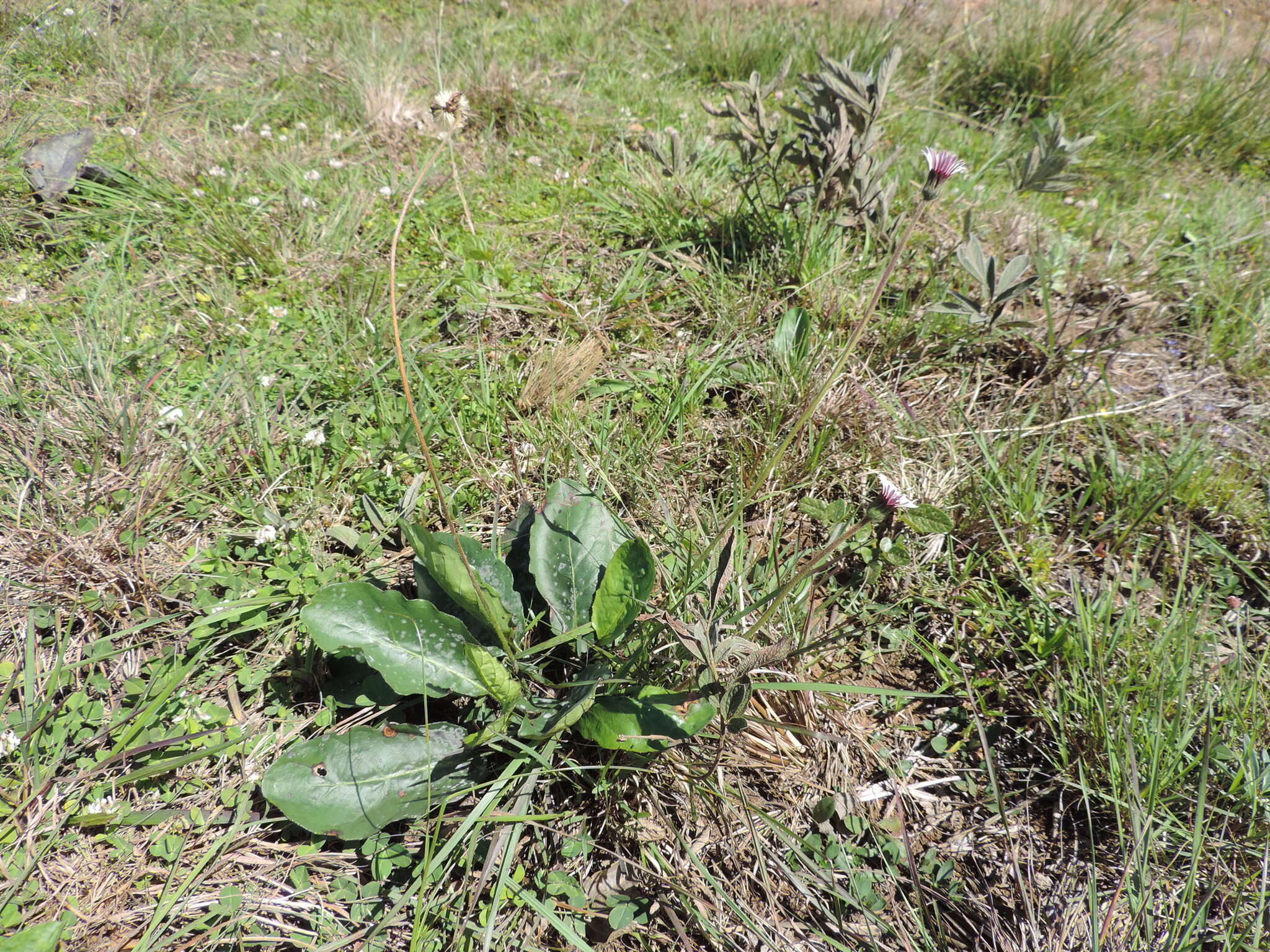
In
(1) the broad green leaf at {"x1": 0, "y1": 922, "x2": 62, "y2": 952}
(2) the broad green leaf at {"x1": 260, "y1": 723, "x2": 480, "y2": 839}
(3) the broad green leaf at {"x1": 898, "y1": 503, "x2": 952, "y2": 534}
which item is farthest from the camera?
(3) the broad green leaf at {"x1": 898, "y1": 503, "x2": 952, "y2": 534}

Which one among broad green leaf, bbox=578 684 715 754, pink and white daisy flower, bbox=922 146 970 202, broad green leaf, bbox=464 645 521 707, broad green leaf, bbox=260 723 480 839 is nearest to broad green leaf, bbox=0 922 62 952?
broad green leaf, bbox=260 723 480 839

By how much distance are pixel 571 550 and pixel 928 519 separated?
84 cm

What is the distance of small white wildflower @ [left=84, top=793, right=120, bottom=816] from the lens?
4.51ft

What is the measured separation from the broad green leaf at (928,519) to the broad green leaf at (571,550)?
2.25ft

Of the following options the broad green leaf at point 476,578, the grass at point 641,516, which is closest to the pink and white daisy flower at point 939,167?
the grass at point 641,516

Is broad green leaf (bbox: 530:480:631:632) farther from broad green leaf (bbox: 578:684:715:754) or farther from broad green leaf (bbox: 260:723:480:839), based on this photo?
broad green leaf (bbox: 260:723:480:839)

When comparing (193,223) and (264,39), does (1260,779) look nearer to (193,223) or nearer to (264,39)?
(193,223)

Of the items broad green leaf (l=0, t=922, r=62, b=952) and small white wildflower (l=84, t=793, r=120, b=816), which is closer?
broad green leaf (l=0, t=922, r=62, b=952)

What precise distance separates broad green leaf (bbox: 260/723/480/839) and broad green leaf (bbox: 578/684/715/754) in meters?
0.29

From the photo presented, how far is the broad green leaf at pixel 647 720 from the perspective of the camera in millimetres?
1378

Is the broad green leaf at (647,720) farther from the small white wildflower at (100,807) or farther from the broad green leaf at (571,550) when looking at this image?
the small white wildflower at (100,807)

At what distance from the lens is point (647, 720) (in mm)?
1404

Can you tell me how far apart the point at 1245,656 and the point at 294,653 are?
226cm

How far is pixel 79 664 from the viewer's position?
154cm
